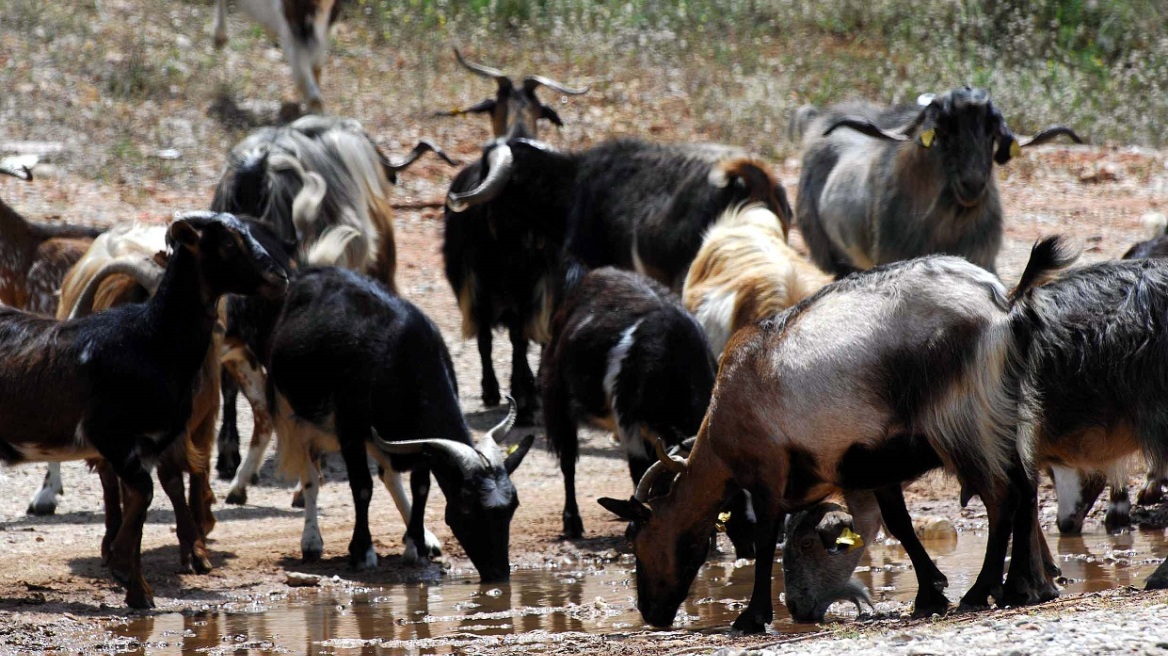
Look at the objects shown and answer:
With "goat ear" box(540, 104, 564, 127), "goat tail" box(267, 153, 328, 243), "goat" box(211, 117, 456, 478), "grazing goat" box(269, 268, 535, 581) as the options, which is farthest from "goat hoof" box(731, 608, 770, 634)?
"goat ear" box(540, 104, 564, 127)

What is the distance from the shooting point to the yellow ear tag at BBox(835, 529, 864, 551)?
6.44 meters

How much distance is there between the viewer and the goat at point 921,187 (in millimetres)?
10570

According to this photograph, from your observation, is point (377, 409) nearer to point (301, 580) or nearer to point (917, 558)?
point (301, 580)

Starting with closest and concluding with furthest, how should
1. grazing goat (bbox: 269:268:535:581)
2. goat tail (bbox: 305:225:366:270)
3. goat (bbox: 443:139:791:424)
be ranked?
grazing goat (bbox: 269:268:535:581) < goat tail (bbox: 305:225:366:270) < goat (bbox: 443:139:791:424)

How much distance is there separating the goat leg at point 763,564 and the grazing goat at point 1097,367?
0.94 meters

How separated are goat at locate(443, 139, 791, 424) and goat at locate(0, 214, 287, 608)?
14.4 feet

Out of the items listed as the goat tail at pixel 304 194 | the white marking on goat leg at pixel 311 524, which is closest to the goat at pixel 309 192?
the goat tail at pixel 304 194

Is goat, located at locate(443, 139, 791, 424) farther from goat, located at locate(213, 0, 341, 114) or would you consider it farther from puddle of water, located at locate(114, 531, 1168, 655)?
goat, located at locate(213, 0, 341, 114)

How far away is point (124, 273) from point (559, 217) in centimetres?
449

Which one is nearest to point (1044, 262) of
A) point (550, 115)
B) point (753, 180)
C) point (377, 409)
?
point (377, 409)

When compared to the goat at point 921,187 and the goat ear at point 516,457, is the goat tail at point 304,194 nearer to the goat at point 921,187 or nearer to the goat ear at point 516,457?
the goat ear at point 516,457

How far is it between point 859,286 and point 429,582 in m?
2.89

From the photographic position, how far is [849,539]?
253 inches

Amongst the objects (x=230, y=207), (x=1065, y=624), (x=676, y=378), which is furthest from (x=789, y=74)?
(x=1065, y=624)
